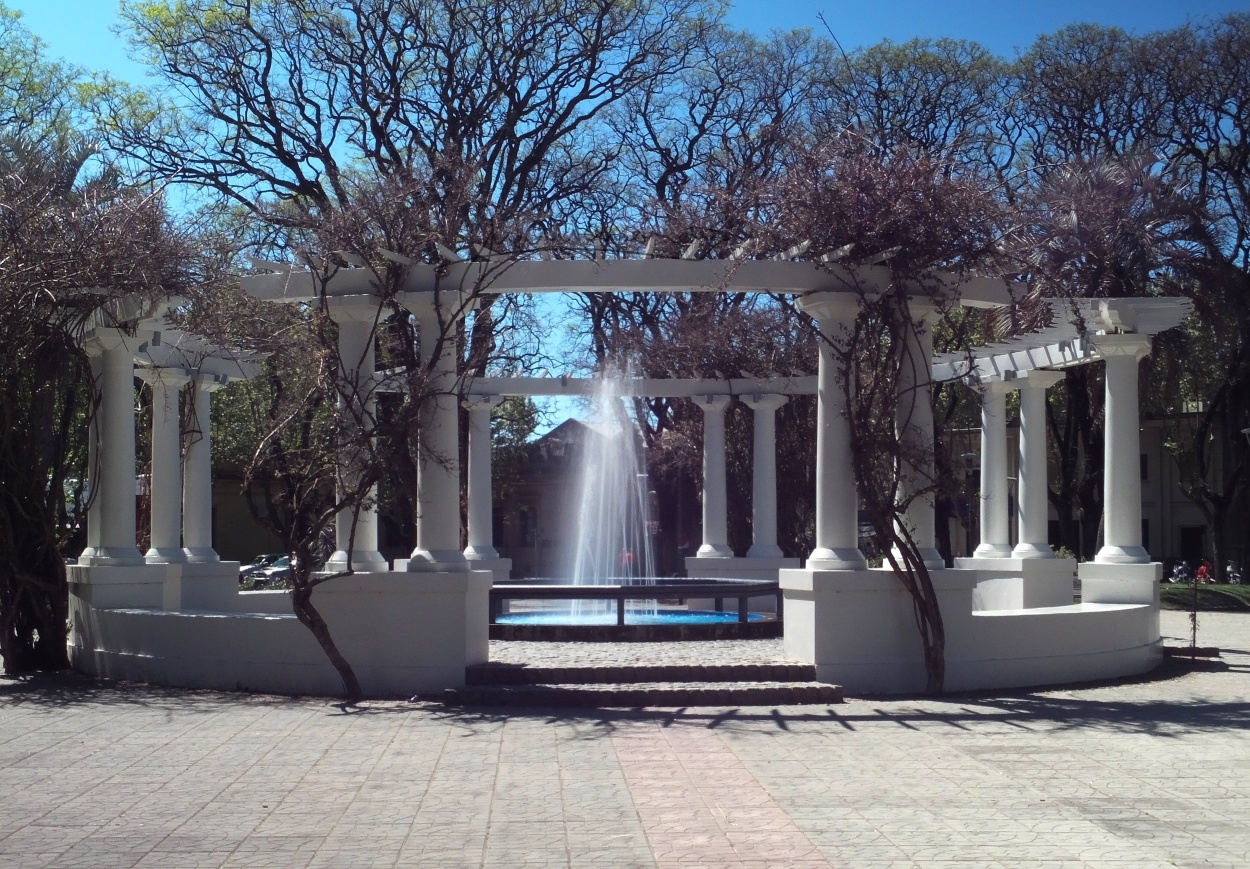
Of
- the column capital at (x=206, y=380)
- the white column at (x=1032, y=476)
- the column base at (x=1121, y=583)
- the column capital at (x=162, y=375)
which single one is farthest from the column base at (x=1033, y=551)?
the column capital at (x=162, y=375)

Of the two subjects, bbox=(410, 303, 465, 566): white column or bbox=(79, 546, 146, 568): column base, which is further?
bbox=(79, 546, 146, 568): column base

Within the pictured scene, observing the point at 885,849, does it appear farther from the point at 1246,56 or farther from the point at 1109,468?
the point at 1246,56

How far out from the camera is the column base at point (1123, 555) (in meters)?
18.0

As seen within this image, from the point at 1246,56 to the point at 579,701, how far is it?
3063 centimetres

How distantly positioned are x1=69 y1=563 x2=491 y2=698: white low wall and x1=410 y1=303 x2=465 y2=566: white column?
2.30ft

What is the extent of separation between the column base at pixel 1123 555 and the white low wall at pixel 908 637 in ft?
8.93

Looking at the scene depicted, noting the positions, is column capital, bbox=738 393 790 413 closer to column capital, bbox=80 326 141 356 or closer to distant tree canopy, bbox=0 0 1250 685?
distant tree canopy, bbox=0 0 1250 685

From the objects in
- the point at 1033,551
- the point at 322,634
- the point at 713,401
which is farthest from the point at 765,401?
the point at 322,634

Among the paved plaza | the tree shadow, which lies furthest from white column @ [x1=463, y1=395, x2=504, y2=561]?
the paved plaza

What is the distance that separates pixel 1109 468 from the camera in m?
18.4

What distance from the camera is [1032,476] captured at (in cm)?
2173

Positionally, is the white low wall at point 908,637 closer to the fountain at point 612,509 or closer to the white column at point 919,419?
the white column at point 919,419

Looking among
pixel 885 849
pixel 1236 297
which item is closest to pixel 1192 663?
pixel 885 849

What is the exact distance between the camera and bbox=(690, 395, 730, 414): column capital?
84.6 feet
